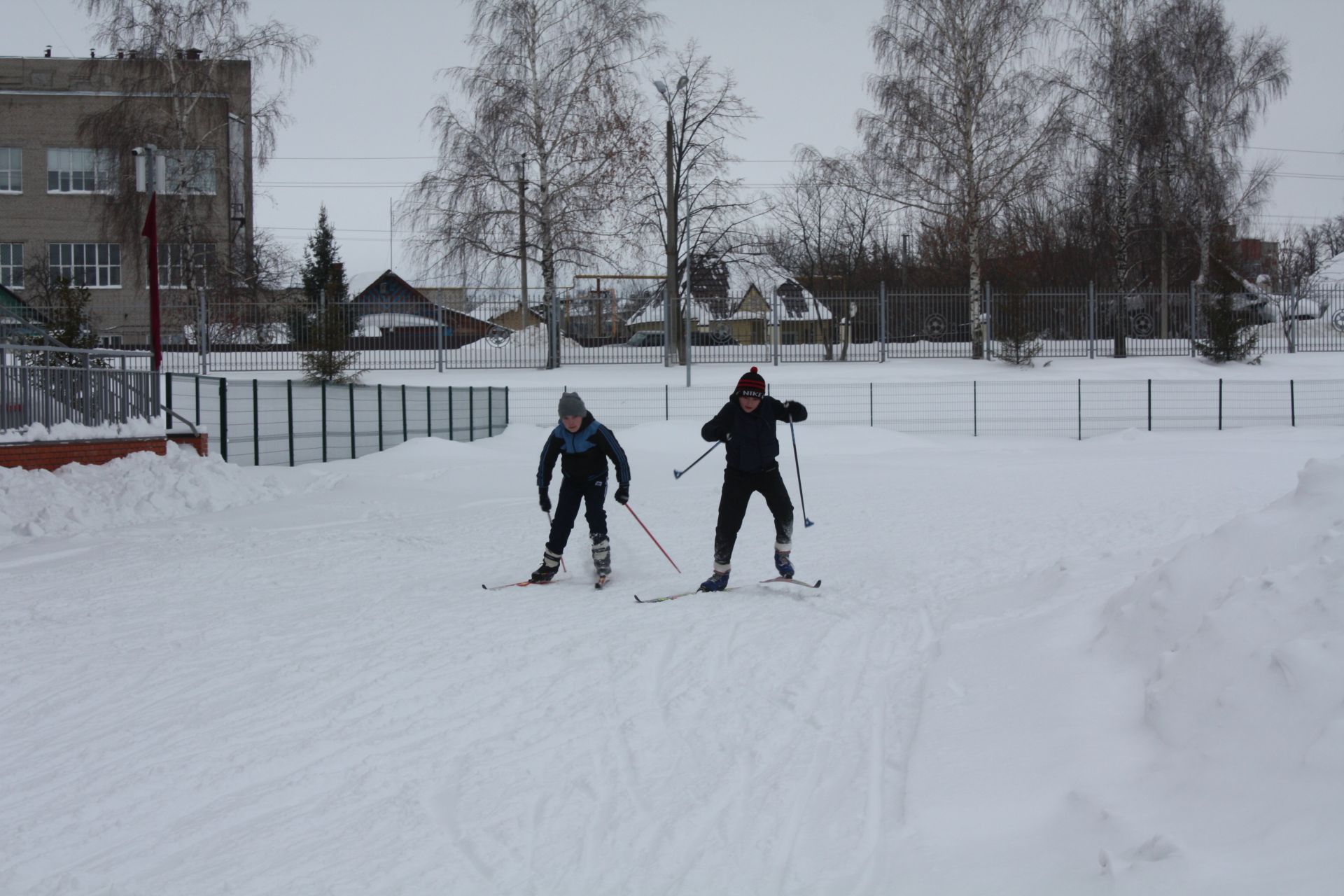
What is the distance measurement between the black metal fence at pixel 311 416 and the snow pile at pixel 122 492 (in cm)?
215

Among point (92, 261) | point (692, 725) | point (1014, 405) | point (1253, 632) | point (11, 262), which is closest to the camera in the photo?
point (1253, 632)

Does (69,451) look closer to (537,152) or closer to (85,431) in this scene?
(85,431)

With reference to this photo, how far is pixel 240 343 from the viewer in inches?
1195

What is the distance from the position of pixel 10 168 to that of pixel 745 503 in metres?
45.1

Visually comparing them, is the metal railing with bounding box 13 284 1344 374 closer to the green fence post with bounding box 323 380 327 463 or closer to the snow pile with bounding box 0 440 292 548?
the green fence post with bounding box 323 380 327 463

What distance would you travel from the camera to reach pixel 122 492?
13680 mm

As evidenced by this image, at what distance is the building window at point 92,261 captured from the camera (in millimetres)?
44062

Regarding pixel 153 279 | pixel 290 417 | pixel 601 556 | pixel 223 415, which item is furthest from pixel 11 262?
pixel 601 556

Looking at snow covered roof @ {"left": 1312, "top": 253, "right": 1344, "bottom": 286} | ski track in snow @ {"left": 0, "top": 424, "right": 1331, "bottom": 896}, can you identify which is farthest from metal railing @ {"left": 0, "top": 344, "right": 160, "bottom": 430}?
snow covered roof @ {"left": 1312, "top": 253, "right": 1344, "bottom": 286}

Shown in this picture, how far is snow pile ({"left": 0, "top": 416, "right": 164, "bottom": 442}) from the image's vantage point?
13594mm

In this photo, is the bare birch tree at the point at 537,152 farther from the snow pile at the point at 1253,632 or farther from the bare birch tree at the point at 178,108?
the snow pile at the point at 1253,632

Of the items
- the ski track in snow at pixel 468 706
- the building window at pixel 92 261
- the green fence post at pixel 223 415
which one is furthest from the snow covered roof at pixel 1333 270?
the building window at pixel 92 261

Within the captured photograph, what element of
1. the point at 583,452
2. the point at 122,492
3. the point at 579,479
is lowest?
the point at 122,492

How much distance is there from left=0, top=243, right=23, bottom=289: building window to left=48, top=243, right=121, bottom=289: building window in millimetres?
1309
